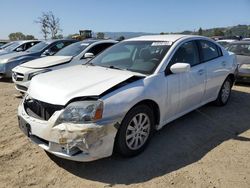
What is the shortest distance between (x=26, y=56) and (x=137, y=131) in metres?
7.44

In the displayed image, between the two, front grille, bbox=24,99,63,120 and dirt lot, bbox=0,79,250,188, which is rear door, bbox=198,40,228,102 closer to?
dirt lot, bbox=0,79,250,188

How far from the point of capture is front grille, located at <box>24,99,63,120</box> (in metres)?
3.25

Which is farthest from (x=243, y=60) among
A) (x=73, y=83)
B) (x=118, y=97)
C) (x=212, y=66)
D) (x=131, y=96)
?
(x=73, y=83)

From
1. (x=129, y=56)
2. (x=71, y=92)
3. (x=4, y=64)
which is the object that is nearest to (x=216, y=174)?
(x=71, y=92)

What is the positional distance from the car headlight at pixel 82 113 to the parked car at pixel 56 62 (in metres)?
3.41

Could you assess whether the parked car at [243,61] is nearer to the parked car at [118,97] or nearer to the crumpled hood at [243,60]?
the crumpled hood at [243,60]

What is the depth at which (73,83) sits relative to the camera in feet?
11.7

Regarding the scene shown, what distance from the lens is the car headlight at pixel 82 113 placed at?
10.1 feet

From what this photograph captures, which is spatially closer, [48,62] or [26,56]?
[48,62]

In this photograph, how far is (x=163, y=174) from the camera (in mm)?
A: 3309

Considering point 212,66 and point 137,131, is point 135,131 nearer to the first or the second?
point 137,131

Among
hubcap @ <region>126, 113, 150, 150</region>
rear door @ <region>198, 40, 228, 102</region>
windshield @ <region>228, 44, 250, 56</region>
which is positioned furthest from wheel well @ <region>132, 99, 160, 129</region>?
windshield @ <region>228, 44, 250, 56</region>

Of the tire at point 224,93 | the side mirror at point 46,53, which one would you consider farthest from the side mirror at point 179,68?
the side mirror at point 46,53

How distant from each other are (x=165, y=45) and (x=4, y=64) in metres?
7.04
